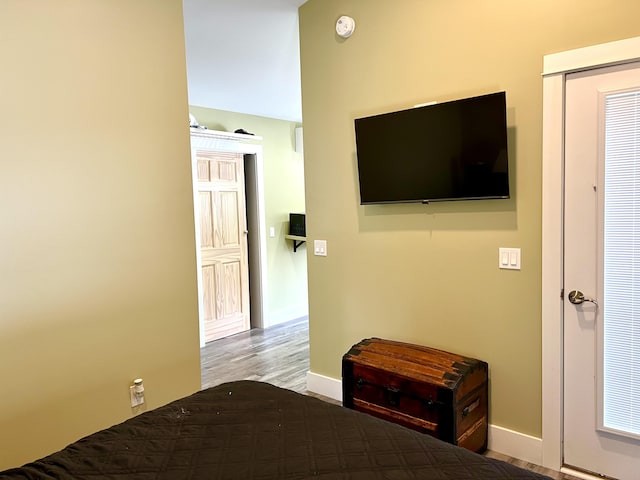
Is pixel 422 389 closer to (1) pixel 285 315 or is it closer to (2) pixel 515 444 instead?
(2) pixel 515 444

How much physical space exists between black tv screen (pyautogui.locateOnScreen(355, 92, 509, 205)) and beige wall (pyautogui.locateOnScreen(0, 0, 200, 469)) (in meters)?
1.16

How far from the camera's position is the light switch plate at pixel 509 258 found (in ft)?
8.04

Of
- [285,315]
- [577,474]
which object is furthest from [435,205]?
[285,315]

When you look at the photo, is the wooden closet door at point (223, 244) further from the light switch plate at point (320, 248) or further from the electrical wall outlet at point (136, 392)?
the electrical wall outlet at point (136, 392)

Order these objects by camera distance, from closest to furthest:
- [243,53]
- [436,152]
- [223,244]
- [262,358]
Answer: [436,152] < [243,53] < [262,358] < [223,244]

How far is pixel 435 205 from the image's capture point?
2.74m

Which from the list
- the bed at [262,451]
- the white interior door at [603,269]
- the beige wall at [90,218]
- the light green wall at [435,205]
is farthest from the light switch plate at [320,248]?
the bed at [262,451]

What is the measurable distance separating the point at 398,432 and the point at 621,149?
5.50ft

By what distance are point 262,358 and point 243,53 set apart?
279cm

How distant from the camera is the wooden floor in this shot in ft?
12.8

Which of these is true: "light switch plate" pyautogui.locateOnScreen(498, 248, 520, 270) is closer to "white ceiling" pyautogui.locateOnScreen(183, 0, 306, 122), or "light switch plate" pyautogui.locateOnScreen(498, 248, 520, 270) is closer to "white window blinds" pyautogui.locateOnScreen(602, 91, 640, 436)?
"white window blinds" pyautogui.locateOnScreen(602, 91, 640, 436)

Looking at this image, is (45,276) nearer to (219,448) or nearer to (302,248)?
(219,448)

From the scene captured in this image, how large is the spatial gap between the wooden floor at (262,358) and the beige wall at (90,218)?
43.2 inches

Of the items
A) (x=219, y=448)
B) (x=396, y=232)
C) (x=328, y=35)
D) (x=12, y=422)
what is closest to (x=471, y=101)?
(x=396, y=232)
